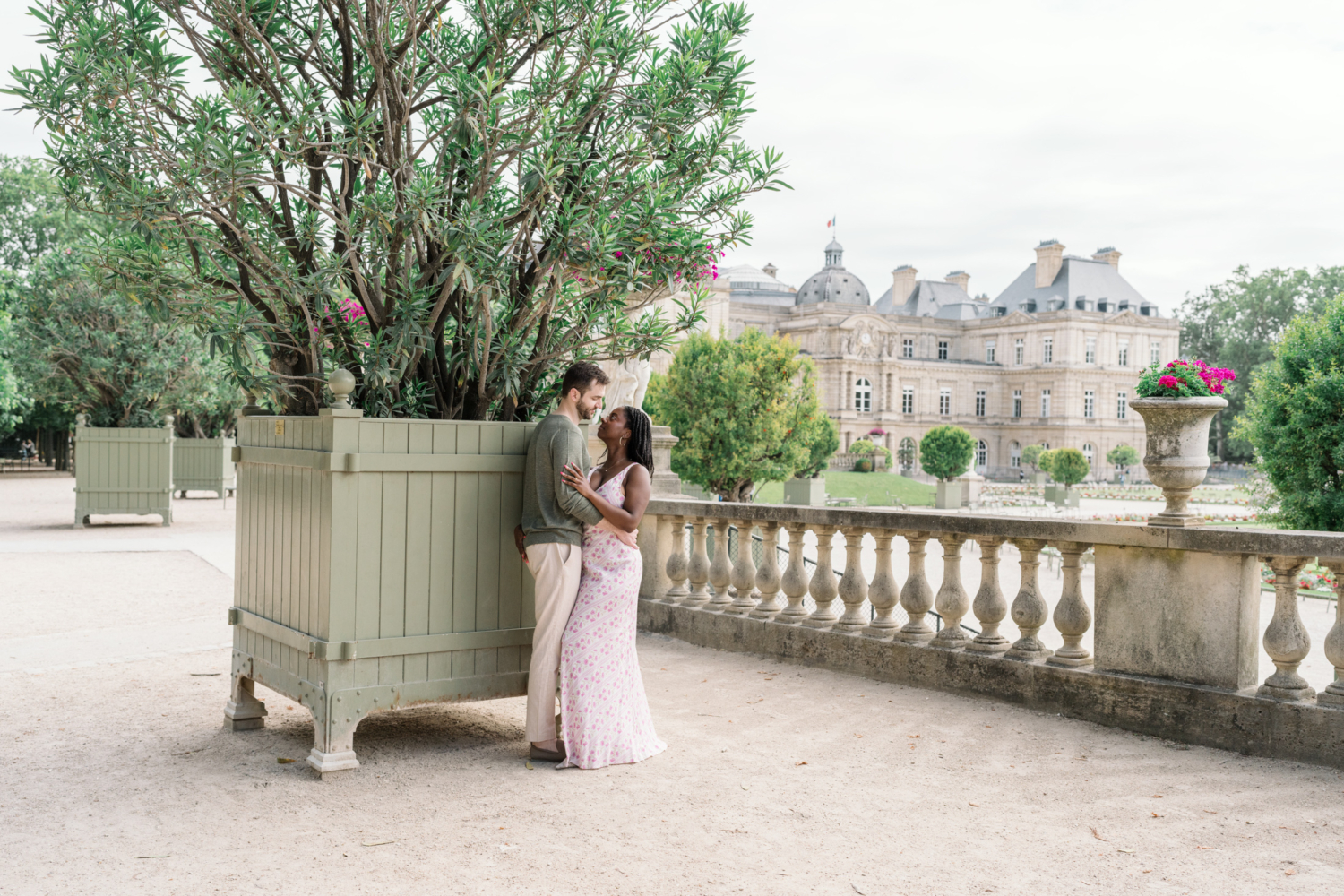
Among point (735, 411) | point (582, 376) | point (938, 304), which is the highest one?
point (938, 304)

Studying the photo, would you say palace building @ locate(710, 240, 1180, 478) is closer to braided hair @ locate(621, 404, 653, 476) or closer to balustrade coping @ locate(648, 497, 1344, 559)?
balustrade coping @ locate(648, 497, 1344, 559)

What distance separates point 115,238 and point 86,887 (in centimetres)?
260

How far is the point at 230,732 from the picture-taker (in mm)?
4629

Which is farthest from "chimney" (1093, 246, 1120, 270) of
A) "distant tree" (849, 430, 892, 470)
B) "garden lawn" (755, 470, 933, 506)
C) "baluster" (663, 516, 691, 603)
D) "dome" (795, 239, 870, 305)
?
"baluster" (663, 516, 691, 603)

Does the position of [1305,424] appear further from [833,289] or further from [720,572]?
[833,289]

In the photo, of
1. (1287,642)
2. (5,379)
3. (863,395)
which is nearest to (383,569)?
(1287,642)

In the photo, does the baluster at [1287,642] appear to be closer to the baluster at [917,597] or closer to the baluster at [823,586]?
the baluster at [917,597]

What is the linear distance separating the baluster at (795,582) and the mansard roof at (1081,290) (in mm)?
83235

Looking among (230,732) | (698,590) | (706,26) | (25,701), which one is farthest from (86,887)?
(698,590)

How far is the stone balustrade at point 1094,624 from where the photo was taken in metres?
4.30

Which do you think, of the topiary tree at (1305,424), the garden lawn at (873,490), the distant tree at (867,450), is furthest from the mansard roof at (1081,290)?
the topiary tree at (1305,424)

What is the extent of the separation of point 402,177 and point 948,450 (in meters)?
→ 37.6

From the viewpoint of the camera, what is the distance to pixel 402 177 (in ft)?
14.3

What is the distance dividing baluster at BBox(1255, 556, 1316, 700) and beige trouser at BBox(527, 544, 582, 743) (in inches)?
112
